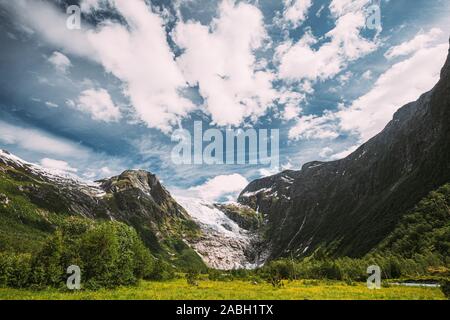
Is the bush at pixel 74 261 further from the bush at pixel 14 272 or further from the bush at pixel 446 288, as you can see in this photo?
the bush at pixel 446 288

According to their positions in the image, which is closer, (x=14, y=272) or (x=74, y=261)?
(x=14, y=272)

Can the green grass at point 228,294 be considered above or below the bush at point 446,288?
below

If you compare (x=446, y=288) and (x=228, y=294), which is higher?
(x=446, y=288)

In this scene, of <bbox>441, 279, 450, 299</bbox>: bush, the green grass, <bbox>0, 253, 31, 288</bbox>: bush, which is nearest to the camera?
<bbox>441, 279, 450, 299</bbox>: bush

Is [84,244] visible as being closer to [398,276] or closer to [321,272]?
[321,272]

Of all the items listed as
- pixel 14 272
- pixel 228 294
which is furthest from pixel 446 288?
pixel 14 272

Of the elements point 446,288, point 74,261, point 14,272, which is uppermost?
point 74,261

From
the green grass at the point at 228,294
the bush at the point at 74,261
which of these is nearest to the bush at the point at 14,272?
the bush at the point at 74,261

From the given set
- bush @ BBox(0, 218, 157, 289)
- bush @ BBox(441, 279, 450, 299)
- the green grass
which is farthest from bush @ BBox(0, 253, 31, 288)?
bush @ BBox(441, 279, 450, 299)

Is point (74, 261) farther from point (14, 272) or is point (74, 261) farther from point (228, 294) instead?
point (228, 294)

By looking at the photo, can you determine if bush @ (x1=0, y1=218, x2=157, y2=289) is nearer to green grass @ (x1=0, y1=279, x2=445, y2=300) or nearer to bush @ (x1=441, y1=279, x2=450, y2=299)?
green grass @ (x1=0, y1=279, x2=445, y2=300)

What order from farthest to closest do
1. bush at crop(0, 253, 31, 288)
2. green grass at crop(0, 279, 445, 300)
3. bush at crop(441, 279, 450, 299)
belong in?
bush at crop(0, 253, 31, 288)
green grass at crop(0, 279, 445, 300)
bush at crop(441, 279, 450, 299)

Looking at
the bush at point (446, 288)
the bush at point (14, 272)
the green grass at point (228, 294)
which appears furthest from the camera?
the bush at point (14, 272)
